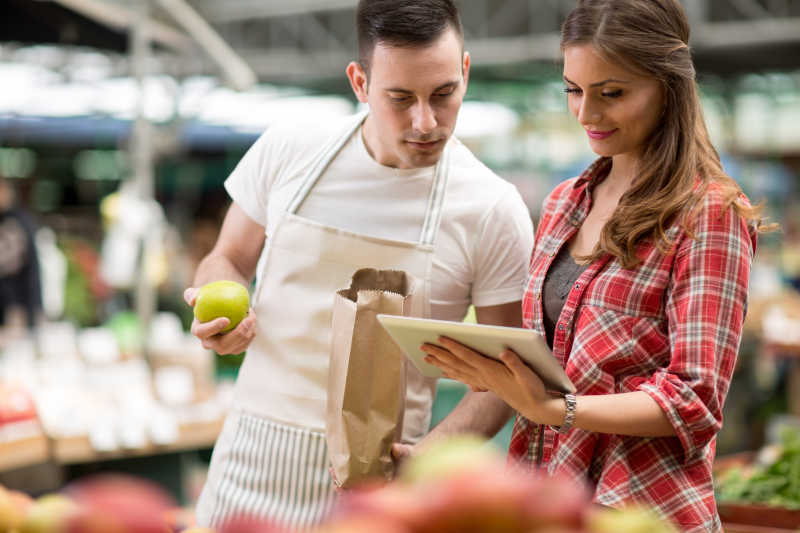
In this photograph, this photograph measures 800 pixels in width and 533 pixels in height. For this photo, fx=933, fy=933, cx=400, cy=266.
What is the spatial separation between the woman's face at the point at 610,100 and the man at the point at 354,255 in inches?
12.0

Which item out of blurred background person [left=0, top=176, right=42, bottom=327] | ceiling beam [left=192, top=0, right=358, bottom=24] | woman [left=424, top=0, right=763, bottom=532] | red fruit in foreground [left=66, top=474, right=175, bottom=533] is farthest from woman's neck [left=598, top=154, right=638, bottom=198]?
ceiling beam [left=192, top=0, right=358, bottom=24]

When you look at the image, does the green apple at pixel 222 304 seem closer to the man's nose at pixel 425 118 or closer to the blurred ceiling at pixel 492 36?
the man's nose at pixel 425 118

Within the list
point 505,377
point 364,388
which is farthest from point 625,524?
point 364,388

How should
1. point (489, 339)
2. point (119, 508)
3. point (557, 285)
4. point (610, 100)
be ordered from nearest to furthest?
point (119, 508), point (489, 339), point (610, 100), point (557, 285)

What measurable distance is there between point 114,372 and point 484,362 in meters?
3.75

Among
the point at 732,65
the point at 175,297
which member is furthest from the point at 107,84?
the point at 732,65

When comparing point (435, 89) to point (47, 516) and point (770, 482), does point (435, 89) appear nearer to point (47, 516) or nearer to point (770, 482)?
point (47, 516)

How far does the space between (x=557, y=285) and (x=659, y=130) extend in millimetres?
348

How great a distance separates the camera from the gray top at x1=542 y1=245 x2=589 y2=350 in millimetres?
1774

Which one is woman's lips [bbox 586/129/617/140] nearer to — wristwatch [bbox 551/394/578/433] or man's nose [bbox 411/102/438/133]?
man's nose [bbox 411/102/438/133]

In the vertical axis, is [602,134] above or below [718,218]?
above

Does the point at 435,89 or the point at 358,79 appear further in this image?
the point at 358,79

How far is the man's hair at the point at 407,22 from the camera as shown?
1.89 meters

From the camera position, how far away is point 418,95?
190 centimetres
